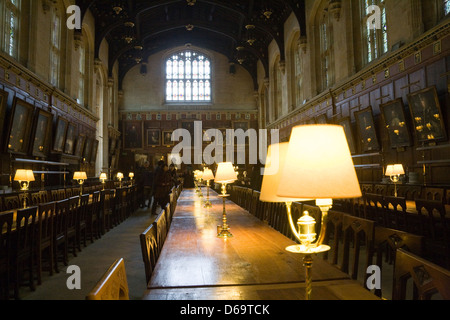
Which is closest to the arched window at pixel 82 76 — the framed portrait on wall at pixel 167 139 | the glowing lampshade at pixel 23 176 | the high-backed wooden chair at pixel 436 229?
the framed portrait on wall at pixel 167 139

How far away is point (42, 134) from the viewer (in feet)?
32.4

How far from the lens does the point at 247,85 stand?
23.6 meters

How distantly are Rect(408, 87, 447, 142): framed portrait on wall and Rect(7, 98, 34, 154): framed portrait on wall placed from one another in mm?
9434

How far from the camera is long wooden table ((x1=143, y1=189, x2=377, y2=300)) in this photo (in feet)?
5.12

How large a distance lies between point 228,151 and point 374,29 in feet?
47.8

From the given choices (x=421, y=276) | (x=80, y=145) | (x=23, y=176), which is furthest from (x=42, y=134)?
(x=421, y=276)

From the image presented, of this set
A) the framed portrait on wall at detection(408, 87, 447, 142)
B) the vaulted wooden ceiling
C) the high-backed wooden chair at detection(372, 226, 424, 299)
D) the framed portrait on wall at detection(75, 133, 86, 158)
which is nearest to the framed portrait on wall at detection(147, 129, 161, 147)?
the vaulted wooden ceiling

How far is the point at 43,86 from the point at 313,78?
9707 mm

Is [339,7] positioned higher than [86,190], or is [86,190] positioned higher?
[339,7]

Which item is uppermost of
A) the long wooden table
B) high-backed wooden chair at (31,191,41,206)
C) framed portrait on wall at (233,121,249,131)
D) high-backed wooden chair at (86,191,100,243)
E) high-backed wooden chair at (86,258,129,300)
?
framed portrait on wall at (233,121,249,131)

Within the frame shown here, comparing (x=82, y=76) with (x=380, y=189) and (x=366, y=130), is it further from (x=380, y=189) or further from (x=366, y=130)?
(x=380, y=189)

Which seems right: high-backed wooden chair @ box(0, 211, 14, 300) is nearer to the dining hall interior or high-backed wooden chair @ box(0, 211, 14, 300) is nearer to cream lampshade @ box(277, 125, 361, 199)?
the dining hall interior

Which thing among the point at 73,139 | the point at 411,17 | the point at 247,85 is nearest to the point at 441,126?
the point at 411,17

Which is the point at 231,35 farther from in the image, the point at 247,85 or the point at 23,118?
the point at 23,118
